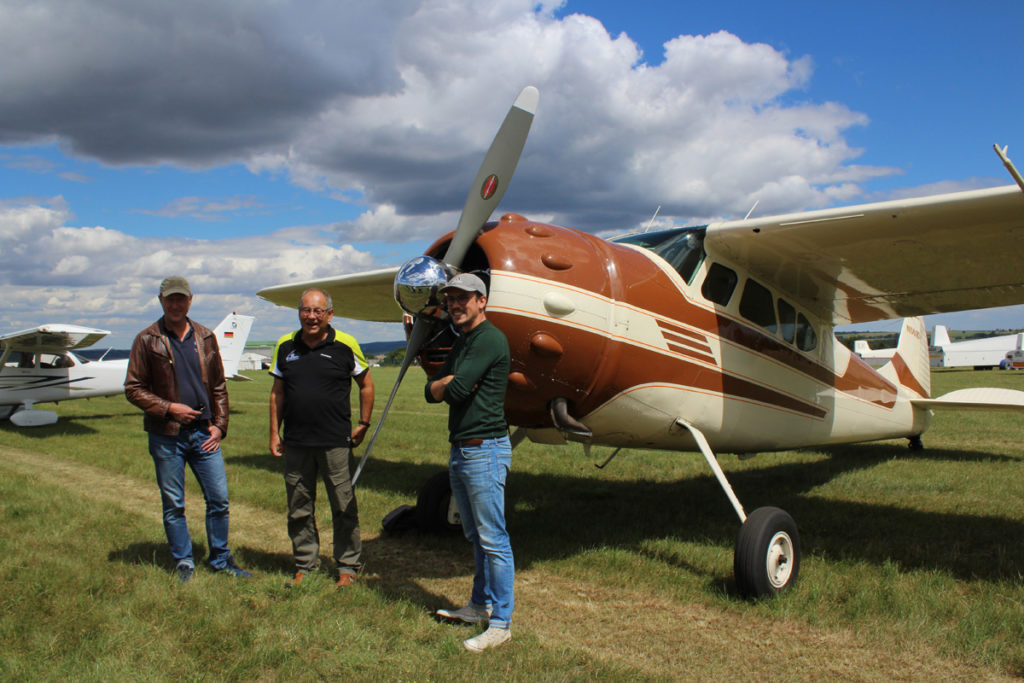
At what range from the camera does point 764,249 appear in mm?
5254

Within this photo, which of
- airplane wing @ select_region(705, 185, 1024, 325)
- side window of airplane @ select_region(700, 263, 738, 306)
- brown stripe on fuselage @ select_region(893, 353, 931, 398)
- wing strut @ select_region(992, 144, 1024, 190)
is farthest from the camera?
brown stripe on fuselage @ select_region(893, 353, 931, 398)

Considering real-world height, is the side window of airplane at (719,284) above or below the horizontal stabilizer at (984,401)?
above

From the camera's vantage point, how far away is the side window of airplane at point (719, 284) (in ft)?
16.9

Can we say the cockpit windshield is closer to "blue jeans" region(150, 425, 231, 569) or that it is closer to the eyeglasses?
the eyeglasses

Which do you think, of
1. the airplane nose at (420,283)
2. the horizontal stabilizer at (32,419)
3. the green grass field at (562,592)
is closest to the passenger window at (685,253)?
the airplane nose at (420,283)

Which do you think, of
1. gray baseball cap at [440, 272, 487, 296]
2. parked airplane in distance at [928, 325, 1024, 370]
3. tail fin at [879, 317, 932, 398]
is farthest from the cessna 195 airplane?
parked airplane in distance at [928, 325, 1024, 370]

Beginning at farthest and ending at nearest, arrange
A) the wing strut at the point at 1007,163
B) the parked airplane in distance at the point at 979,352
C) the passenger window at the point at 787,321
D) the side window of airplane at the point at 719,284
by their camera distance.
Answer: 1. the parked airplane in distance at the point at 979,352
2. the passenger window at the point at 787,321
3. the side window of airplane at the point at 719,284
4. the wing strut at the point at 1007,163

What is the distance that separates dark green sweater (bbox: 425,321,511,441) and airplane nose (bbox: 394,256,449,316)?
54 cm

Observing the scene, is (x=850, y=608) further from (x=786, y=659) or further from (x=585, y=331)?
(x=585, y=331)

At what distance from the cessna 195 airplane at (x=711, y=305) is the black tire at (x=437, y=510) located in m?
0.84

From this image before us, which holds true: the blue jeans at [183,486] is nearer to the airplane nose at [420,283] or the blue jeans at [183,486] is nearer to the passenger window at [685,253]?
the airplane nose at [420,283]

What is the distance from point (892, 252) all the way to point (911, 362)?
4605 mm

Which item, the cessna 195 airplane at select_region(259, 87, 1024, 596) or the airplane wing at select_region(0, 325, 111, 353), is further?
the airplane wing at select_region(0, 325, 111, 353)

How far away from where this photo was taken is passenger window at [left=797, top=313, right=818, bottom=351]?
6203mm
